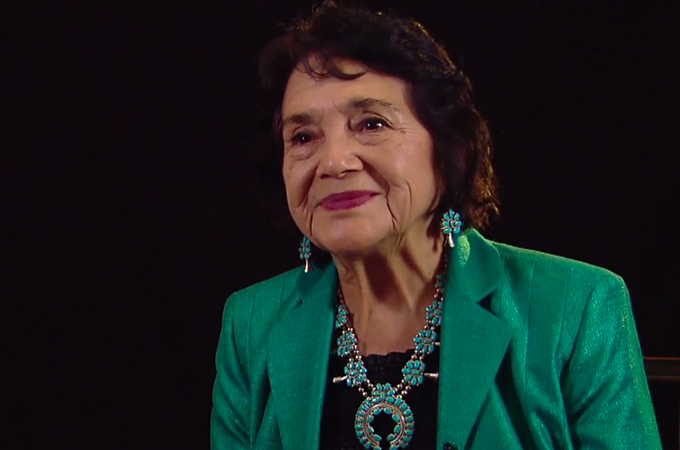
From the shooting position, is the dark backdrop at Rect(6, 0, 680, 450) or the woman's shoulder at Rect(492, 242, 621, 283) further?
the dark backdrop at Rect(6, 0, 680, 450)

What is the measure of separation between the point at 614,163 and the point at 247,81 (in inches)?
33.6

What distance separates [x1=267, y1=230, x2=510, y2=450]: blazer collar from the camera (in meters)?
1.37

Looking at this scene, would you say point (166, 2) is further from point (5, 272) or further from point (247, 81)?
point (5, 272)

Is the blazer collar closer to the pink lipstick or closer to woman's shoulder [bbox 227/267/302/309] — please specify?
woman's shoulder [bbox 227/267/302/309]

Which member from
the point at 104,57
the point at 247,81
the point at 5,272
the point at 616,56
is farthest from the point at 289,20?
the point at 5,272

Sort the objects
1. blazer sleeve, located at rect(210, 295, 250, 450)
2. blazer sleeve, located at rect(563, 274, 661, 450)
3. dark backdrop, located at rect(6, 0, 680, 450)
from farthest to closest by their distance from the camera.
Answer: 1. dark backdrop, located at rect(6, 0, 680, 450)
2. blazer sleeve, located at rect(210, 295, 250, 450)
3. blazer sleeve, located at rect(563, 274, 661, 450)

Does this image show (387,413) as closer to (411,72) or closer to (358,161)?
(358,161)

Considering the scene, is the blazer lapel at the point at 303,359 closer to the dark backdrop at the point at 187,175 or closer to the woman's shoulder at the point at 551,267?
the woman's shoulder at the point at 551,267

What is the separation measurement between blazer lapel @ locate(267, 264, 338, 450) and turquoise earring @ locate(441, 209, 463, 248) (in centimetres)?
24

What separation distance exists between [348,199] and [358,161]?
0.20 feet

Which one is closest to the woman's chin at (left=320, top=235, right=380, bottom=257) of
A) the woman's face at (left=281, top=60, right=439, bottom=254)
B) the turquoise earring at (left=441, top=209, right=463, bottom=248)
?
the woman's face at (left=281, top=60, right=439, bottom=254)

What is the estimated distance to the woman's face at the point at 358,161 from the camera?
4.53 feet

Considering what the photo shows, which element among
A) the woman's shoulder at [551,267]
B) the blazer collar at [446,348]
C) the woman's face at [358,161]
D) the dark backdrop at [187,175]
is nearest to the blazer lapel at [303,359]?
the blazer collar at [446,348]

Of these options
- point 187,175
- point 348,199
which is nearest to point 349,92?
point 348,199
